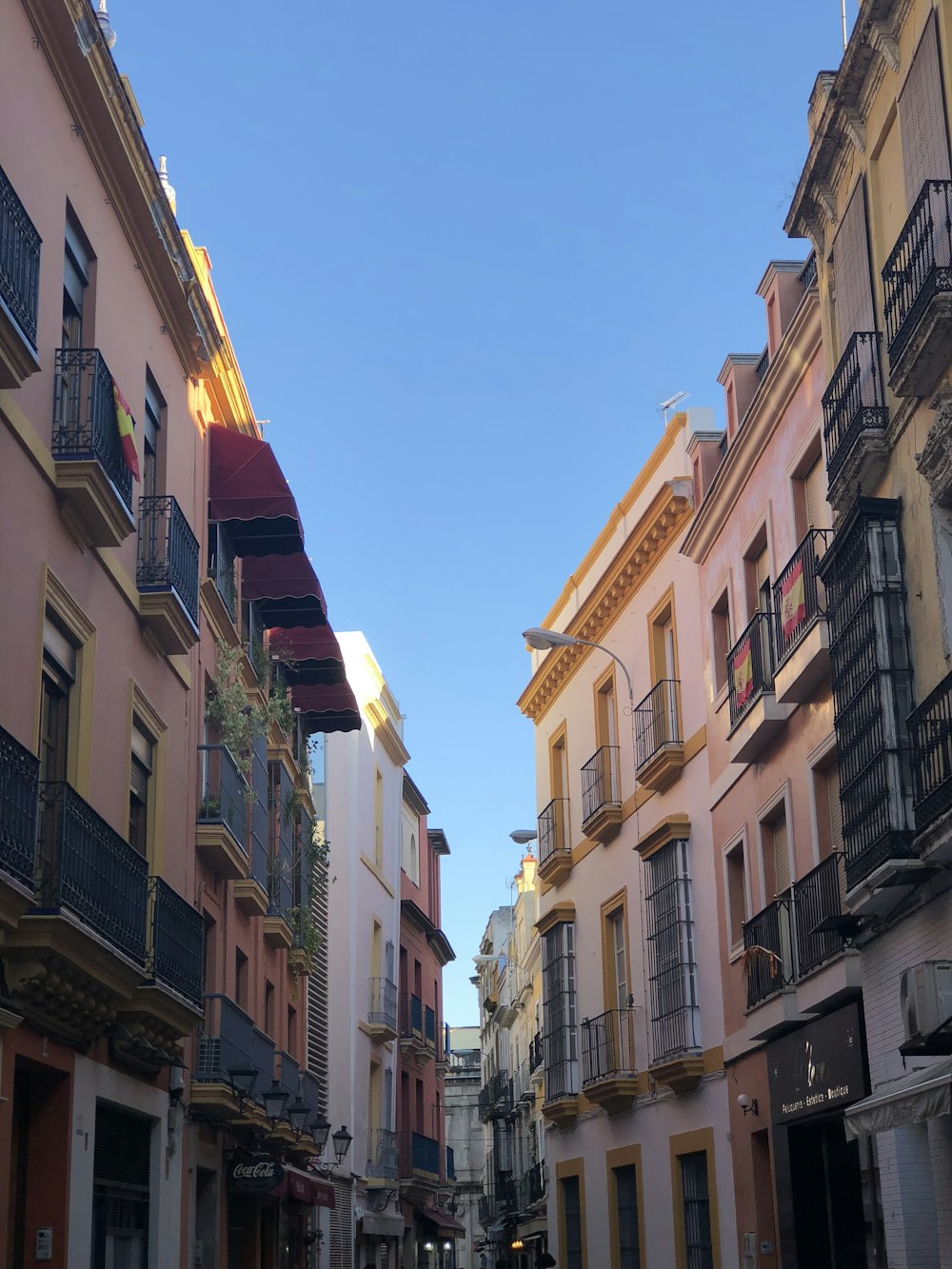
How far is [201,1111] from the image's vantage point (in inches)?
684

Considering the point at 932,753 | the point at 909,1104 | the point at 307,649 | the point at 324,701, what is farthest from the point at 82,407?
the point at 324,701

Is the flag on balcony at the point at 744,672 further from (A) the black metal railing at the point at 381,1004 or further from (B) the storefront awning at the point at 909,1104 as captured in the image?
(A) the black metal railing at the point at 381,1004

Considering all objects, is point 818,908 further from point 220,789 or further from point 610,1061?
point 610,1061

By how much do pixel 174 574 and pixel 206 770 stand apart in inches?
140

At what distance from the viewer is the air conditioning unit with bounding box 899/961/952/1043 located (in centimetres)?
973

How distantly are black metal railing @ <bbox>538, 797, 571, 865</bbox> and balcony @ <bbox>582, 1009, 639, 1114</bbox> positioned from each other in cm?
334

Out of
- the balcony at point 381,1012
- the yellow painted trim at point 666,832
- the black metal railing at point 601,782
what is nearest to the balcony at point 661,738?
the yellow painted trim at point 666,832

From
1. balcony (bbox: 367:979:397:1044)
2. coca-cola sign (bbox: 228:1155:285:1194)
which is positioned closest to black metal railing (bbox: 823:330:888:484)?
coca-cola sign (bbox: 228:1155:285:1194)

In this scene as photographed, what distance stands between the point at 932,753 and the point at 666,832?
979 centimetres

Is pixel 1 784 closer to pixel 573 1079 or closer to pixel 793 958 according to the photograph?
pixel 793 958

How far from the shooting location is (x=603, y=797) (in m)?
23.3

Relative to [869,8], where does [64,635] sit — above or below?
below

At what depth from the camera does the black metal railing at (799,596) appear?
14.4 meters

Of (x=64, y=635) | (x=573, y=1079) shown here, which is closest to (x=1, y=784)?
(x=64, y=635)
